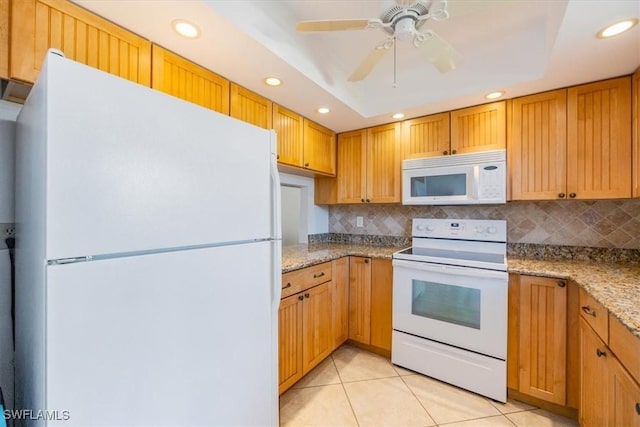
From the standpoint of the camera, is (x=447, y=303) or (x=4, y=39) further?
(x=447, y=303)

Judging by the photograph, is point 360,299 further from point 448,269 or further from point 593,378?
point 593,378

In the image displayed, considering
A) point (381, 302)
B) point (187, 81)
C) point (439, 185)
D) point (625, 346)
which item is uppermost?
point (187, 81)

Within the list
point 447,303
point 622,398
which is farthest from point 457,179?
point 622,398

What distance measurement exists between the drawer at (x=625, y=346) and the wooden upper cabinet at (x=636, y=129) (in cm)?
108

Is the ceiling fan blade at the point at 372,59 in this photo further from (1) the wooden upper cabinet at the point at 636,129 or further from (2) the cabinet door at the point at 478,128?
(1) the wooden upper cabinet at the point at 636,129

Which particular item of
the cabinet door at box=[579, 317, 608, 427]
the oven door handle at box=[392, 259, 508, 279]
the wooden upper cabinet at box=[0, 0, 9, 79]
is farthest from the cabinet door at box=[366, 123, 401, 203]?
the wooden upper cabinet at box=[0, 0, 9, 79]

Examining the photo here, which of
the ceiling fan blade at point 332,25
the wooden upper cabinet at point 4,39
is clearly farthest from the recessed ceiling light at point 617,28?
the wooden upper cabinet at point 4,39

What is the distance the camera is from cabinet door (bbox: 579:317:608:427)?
3.88 feet

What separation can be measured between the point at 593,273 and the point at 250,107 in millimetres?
2457

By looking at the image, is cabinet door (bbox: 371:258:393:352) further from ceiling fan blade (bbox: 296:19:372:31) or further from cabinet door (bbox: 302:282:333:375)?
ceiling fan blade (bbox: 296:19:372:31)

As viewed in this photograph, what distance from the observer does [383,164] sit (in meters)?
2.70

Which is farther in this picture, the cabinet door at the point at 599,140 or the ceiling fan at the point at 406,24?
the cabinet door at the point at 599,140

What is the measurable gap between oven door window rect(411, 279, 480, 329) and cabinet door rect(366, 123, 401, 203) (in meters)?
0.87

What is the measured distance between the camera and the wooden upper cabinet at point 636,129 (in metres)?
1.63
